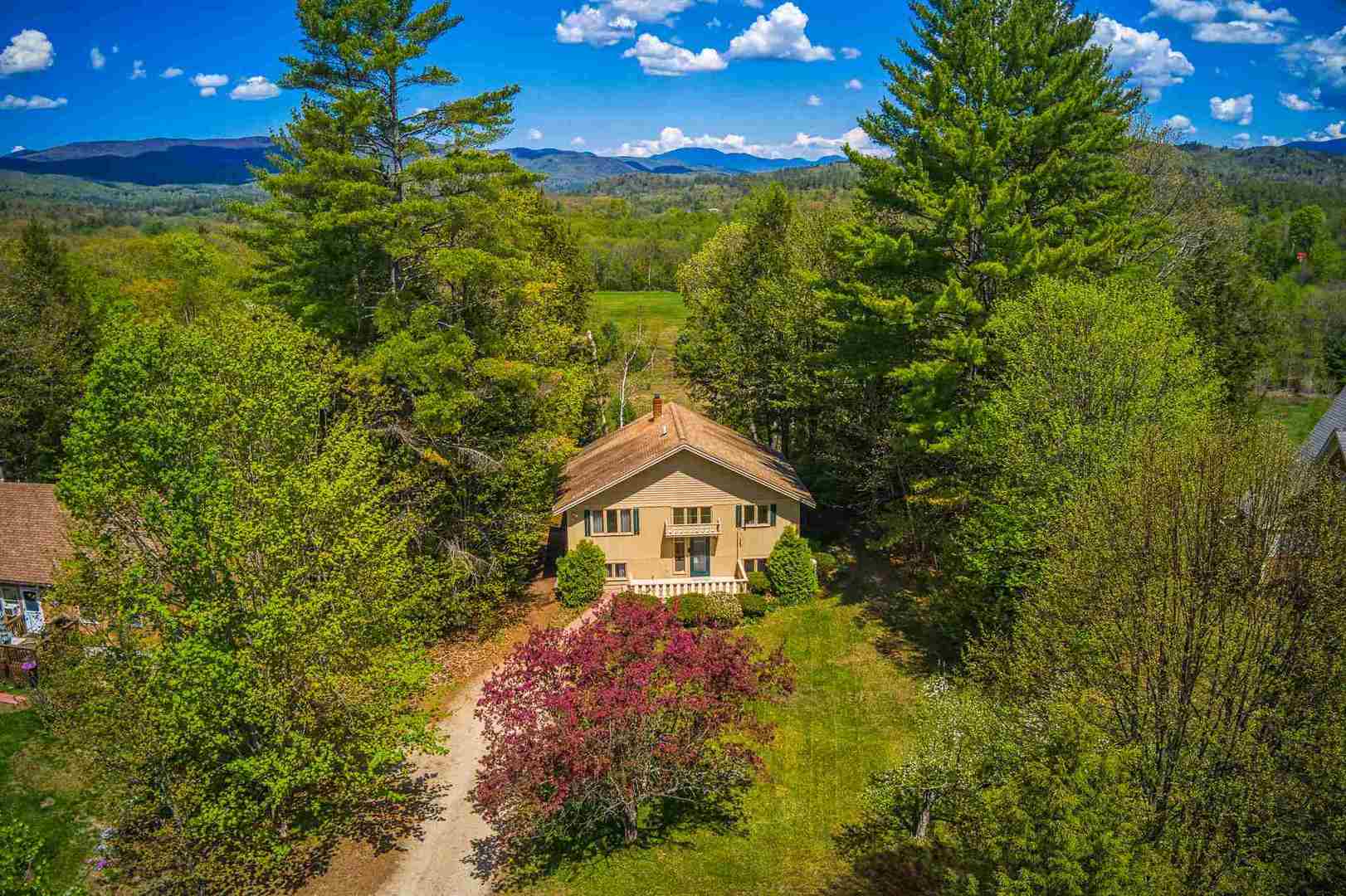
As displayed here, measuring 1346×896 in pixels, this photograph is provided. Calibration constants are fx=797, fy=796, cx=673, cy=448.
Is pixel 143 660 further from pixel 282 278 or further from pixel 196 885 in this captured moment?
pixel 282 278

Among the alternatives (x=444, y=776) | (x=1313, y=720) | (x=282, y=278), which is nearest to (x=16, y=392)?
(x=282, y=278)

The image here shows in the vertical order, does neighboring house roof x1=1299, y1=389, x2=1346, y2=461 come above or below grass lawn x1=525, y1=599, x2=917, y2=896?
above

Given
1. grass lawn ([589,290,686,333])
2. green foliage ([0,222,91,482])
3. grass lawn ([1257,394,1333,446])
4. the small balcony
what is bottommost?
the small balcony

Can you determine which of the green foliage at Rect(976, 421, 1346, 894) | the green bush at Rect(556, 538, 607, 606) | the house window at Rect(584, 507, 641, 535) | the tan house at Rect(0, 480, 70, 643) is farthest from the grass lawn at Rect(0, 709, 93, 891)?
the green foliage at Rect(976, 421, 1346, 894)

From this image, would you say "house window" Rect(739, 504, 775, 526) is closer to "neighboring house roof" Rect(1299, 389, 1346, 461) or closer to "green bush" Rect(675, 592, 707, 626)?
"green bush" Rect(675, 592, 707, 626)

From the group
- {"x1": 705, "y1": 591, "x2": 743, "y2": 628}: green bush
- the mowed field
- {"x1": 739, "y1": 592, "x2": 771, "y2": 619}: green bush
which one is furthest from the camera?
the mowed field

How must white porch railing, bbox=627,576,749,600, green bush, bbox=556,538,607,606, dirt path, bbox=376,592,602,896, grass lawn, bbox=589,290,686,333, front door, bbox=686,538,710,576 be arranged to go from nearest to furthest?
dirt path, bbox=376,592,602,896
green bush, bbox=556,538,607,606
white porch railing, bbox=627,576,749,600
front door, bbox=686,538,710,576
grass lawn, bbox=589,290,686,333
